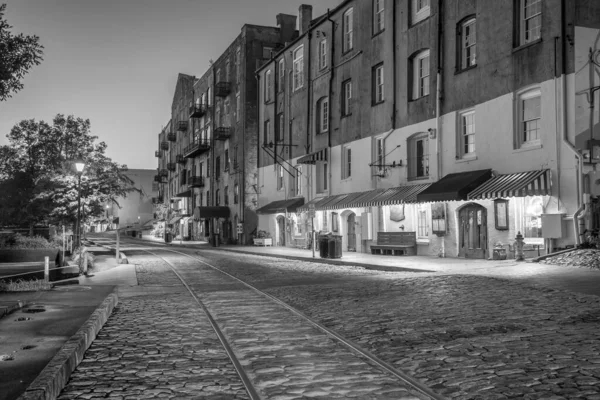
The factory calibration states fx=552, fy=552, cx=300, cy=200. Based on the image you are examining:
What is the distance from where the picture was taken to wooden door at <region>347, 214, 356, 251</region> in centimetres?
2857

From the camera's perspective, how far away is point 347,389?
5.16 meters

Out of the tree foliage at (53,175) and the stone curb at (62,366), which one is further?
the tree foliage at (53,175)

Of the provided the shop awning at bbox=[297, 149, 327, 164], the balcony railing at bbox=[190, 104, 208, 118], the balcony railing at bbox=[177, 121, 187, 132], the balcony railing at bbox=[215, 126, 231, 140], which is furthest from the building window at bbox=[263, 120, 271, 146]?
the balcony railing at bbox=[177, 121, 187, 132]

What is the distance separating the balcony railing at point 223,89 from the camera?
48.5 m

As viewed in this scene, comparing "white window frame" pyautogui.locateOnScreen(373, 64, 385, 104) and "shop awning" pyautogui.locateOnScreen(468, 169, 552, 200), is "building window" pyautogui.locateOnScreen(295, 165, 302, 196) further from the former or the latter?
"shop awning" pyautogui.locateOnScreen(468, 169, 552, 200)

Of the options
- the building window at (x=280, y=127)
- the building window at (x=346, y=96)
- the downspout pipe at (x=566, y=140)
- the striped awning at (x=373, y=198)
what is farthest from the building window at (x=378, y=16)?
the building window at (x=280, y=127)

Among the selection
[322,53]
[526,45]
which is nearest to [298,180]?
[322,53]

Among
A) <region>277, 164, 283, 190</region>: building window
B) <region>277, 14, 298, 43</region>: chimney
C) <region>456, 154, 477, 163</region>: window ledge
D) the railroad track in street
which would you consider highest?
<region>277, 14, 298, 43</region>: chimney

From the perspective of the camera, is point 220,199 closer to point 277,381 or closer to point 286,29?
point 286,29

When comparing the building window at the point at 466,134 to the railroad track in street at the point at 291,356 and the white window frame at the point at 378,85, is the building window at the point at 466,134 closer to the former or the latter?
the white window frame at the point at 378,85

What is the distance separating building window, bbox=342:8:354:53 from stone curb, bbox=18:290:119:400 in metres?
24.4

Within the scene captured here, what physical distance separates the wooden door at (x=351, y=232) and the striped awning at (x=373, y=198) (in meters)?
1.28

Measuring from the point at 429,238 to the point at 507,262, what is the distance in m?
5.09

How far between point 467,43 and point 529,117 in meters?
4.52
